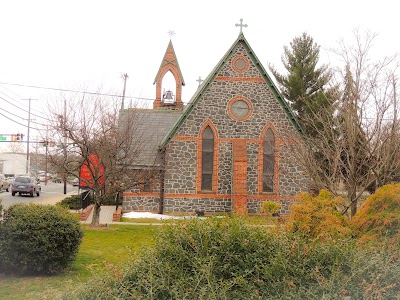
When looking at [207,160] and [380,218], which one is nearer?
[380,218]

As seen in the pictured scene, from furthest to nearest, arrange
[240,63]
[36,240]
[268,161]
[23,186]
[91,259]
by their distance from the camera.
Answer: [23,186] → [268,161] → [240,63] → [91,259] → [36,240]

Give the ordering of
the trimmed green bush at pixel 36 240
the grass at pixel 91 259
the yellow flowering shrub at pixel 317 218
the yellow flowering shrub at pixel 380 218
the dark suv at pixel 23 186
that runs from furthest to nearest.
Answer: the dark suv at pixel 23 186 → the trimmed green bush at pixel 36 240 → the yellow flowering shrub at pixel 317 218 → the yellow flowering shrub at pixel 380 218 → the grass at pixel 91 259

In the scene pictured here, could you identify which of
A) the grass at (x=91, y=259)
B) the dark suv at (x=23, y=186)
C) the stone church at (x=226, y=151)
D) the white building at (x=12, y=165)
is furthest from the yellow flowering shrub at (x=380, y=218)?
the white building at (x=12, y=165)

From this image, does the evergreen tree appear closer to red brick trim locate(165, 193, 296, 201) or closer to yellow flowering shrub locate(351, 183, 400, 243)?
red brick trim locate(165, 193, 296, 201)

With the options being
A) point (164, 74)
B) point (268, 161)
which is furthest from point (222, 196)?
point (164, 74)

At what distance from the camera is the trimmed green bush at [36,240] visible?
9367 millimetres

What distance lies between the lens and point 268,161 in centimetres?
2286

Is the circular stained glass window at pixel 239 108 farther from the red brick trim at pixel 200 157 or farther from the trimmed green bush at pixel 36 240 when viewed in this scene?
the trimmed green bush at pixel 36 240

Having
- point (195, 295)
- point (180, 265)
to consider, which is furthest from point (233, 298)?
point (180, 265)

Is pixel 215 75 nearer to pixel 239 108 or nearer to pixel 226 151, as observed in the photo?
pixel 239 108

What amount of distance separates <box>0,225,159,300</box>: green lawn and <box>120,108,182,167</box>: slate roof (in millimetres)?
5366

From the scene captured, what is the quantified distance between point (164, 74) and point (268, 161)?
35.9 feet

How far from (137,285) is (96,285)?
0.52 meters

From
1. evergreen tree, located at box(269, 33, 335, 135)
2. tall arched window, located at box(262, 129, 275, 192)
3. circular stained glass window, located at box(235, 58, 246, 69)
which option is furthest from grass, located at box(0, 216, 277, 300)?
evergreen tree, located at box(269, 33, 335, 135)
